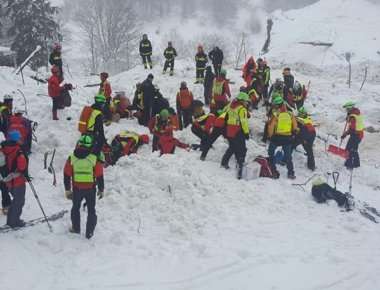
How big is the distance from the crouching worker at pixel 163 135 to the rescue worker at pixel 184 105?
2.25 m

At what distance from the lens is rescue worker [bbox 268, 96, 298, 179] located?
11.2m

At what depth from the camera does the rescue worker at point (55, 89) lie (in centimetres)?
1338

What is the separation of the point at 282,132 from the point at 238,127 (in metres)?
1.13

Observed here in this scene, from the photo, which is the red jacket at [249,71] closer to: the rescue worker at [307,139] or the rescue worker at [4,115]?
the rescue worker at [307,139]

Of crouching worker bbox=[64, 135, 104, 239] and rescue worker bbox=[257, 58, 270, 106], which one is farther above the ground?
rescue worker bbox=[257, 58, 270, 106]

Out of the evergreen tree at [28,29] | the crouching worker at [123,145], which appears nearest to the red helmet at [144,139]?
the crouching worker at [123,145]

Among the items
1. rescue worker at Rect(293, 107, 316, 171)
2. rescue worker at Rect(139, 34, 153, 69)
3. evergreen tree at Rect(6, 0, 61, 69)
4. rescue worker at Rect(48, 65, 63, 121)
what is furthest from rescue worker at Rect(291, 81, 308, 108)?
evergreen tree at Rect(6, 0, 61, 69)

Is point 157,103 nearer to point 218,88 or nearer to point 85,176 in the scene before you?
point 218,88

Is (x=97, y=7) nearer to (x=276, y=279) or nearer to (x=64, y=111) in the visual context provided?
(x=64, y=111)

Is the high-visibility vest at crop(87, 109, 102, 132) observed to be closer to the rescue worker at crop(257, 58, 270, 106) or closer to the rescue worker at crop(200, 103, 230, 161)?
the rescue worker at crop(200, 103, 230, 161)

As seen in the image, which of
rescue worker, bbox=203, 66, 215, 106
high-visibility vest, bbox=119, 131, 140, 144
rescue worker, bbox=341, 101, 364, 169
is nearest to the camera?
high-visibility vest, bbox=119, 131, 140, 144

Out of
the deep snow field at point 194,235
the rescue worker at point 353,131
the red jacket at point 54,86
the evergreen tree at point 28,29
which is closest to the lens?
the deep snow field at point 194,235

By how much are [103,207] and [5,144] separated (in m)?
2.21

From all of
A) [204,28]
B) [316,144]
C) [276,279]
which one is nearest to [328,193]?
[276,279]
